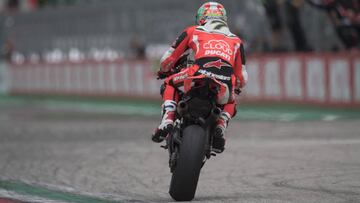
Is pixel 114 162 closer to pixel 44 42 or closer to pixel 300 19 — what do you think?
pixel 300 19

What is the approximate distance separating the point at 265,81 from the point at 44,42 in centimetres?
1366

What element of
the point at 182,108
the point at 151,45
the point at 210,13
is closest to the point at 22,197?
the point at 182,108

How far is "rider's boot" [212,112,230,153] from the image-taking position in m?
9.03

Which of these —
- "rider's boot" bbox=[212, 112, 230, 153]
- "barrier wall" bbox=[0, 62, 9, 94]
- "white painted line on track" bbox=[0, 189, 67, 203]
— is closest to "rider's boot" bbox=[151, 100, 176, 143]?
"rider's boot" bbox=[212, 112, 230, 153]

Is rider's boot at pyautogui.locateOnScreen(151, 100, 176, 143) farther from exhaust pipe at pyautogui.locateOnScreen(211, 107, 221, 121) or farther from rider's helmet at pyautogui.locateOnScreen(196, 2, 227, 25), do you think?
rider's helmet at pyautogui.locateOnScreen(196, 2, 227, 25)

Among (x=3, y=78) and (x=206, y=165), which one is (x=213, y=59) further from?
(x=3, y=78)

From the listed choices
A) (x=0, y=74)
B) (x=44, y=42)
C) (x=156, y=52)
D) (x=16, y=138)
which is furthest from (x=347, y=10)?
(x=0, y=74)

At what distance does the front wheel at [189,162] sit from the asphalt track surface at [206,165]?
0.34 m

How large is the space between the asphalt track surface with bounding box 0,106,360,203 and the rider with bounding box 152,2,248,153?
68cm

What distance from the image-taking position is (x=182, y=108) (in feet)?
29.0

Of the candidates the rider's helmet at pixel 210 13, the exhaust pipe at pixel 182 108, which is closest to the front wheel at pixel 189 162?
the exhaust pipe at pixel 182 108

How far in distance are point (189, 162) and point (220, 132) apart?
0.61m

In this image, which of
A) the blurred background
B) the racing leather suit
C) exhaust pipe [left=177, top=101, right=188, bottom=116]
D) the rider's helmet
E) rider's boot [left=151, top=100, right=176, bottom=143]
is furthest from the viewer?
the blurred background

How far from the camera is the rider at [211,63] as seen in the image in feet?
29.5
